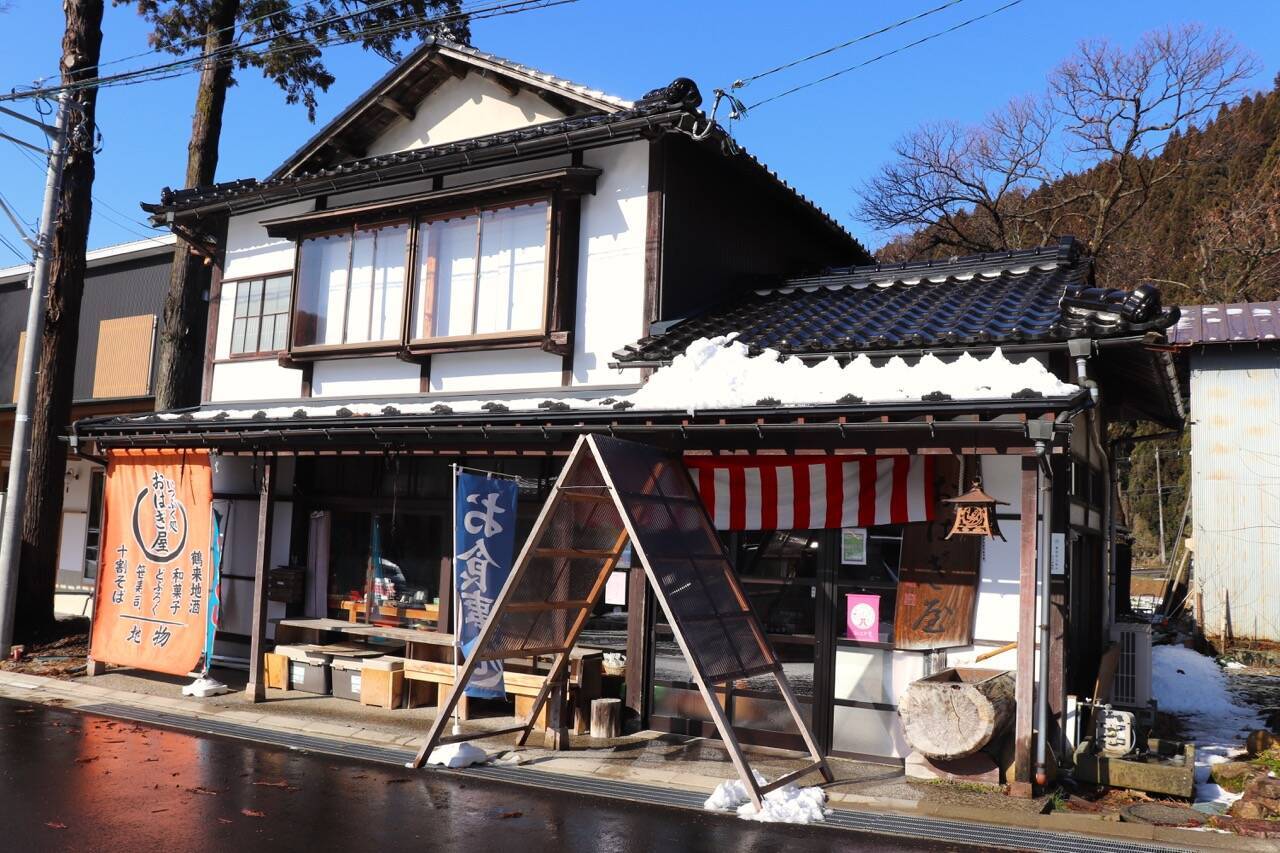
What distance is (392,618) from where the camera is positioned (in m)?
12.4

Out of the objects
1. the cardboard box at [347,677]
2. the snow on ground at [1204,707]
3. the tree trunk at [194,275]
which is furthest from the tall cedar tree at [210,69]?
the snow on ground at [1204,707]

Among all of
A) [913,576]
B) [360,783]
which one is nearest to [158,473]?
[360,783]

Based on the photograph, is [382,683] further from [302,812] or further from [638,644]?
[302,812]

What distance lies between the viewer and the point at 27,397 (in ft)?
45.2

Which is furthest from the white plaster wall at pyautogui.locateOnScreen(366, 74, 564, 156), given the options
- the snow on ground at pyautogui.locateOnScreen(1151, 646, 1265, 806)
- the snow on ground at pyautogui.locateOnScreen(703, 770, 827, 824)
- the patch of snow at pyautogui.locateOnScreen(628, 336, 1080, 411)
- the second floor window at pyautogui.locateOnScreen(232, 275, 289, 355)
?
the snow on ground at pyautogui.locateOnScreen(1151, 646, 1265, 806)

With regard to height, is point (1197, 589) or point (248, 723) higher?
point (1197, 589)

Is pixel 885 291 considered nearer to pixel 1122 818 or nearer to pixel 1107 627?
pixel 1107 627

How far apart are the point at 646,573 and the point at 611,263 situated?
4.61m

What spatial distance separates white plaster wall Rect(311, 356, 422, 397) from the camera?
42.0 ft

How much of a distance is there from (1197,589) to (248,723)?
15557mm

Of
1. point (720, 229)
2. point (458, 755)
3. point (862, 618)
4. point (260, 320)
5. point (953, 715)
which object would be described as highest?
point (720, 229)

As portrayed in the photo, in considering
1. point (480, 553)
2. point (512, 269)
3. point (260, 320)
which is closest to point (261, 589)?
point (480, 553)

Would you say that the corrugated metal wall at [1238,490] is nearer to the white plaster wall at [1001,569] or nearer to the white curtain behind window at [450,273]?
the white plaster wall at [1001,569]

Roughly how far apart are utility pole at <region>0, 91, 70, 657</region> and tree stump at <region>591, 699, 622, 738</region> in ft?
29.6
